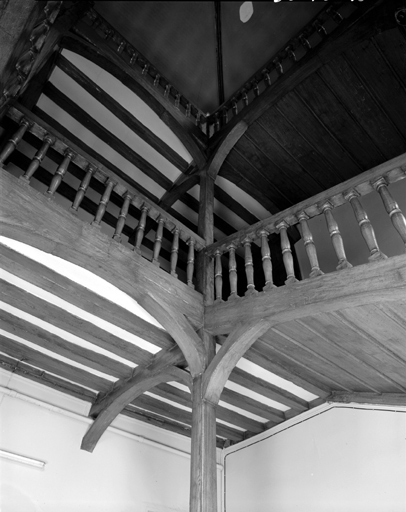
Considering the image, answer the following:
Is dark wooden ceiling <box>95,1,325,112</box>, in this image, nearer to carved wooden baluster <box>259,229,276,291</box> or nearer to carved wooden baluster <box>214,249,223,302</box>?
carved wooden baluster <box>214,249,223,302</box>

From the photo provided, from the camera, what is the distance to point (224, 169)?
659 cm

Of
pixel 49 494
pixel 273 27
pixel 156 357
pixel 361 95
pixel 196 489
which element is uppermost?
pixel 273 27

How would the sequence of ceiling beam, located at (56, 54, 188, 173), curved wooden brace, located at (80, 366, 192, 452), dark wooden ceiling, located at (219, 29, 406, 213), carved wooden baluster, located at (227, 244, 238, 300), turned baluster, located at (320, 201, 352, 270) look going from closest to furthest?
turned baluster, located at (320, 201, 352, 270), carved wooden baluster, located at (227, 244, 238, 300), curved wooden brace, located at (80, 366, 192, 452), dark wooden ceiling, located at (219, 29, 406, 213), ceiling beam, located at (56, 54, 188, 173)

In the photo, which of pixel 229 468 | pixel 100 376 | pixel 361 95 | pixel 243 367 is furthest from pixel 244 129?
pixel 229 468

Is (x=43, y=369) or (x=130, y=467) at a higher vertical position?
(x=43, y=369)

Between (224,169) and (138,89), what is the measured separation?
1.70m

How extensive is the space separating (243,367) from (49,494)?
2633 millimetres

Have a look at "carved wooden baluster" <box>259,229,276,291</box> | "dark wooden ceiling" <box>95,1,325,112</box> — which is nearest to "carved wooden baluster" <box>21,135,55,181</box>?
"carved wooden baluster" <box>259,229,276,291</box>

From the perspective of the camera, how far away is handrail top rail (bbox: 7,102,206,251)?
4.03 metres

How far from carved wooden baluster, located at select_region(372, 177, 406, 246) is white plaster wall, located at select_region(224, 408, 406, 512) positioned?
2.72 meters

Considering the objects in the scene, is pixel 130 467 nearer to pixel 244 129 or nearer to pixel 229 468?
pixel 229 468

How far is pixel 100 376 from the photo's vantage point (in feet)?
17.3

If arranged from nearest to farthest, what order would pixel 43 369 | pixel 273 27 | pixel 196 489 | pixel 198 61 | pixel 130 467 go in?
pixel 196 489 < pixel 43 369 < pixel 130 467 < pixel 273 27 < pixel 198 61

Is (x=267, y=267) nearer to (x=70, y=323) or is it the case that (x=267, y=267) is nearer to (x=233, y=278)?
(x=233, y=278)
